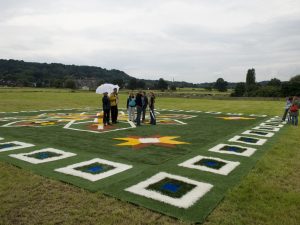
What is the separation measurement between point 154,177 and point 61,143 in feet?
19.4

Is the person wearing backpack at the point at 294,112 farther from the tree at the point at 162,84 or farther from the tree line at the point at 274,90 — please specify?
the tree at the point at 162,84

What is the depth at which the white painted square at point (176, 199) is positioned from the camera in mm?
6216

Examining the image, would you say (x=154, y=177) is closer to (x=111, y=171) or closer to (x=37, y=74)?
(x=111, y=171)

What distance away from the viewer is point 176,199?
635 cm

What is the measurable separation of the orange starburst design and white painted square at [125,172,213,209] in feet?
14.1

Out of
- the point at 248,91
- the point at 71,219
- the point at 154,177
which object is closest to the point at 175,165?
the point at 154,177

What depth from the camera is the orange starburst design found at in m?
12.1

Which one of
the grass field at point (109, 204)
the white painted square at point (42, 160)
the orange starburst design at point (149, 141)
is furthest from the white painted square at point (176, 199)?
the orange starburst design at point (149, 141)

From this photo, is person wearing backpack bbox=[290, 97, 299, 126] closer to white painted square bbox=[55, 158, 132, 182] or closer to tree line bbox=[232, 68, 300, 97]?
white painted square bbox=[55, 158, 132, 182]

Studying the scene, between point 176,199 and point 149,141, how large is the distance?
6.65 metres

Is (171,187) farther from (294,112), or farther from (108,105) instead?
(294,112)

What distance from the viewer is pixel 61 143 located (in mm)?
12141

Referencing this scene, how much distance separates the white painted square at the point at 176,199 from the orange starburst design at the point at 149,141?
4.30m

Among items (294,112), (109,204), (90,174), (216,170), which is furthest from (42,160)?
(294,112)
